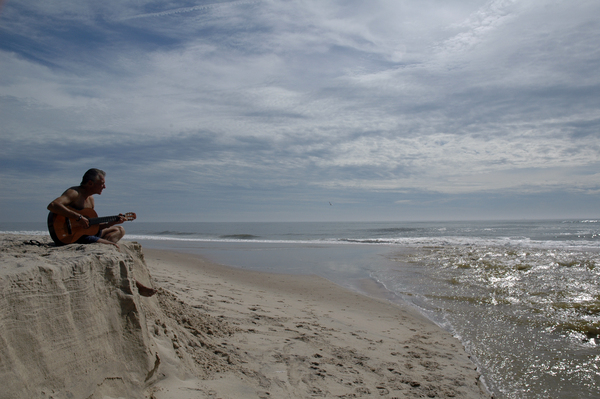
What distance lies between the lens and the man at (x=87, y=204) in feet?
11.4

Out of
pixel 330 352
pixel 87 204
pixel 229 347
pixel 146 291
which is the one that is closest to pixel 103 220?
pixel 87 204

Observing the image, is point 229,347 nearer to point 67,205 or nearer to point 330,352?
point 330,352

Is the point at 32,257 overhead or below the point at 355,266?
overhead

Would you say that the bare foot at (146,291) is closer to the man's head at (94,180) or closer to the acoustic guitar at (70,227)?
the acoustic guitar at (70,227)

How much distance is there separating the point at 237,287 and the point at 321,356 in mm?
4784

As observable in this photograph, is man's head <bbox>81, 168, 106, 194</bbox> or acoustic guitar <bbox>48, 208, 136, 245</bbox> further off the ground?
man's head <bbox>81, 168, 106, 194</bbox>

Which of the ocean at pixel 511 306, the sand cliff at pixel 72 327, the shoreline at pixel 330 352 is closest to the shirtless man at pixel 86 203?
the sand cliff at pixel 72 327

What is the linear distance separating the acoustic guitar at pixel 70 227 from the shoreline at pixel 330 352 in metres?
1.85

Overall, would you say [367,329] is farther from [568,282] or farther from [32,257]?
[568,282]

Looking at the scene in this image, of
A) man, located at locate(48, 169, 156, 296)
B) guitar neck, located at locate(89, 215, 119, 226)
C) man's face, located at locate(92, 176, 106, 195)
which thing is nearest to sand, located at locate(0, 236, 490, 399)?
man, located at locate(48, 169, 156, 296)

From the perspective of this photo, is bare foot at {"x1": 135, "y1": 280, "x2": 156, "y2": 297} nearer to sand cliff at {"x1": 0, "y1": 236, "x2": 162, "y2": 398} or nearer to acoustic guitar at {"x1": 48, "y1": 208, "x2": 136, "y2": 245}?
sand cliff at {"x1": 0, "y1": 236, "x2": 162, "y2": 398}

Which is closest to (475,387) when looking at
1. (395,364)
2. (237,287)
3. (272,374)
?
(395,364)

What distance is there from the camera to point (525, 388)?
12.9 feet

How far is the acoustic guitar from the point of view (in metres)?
3.47
